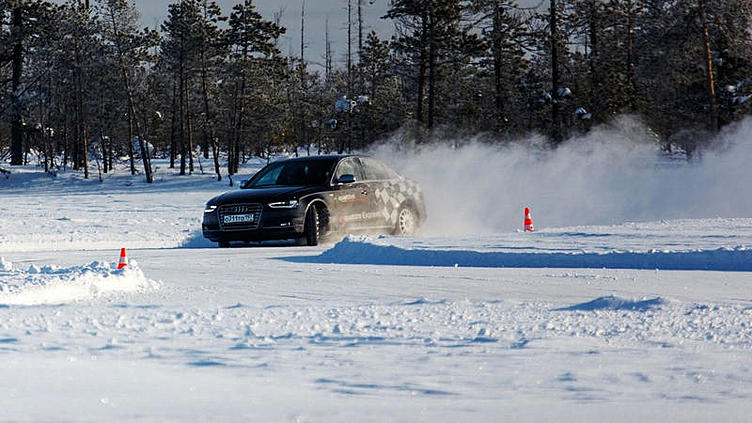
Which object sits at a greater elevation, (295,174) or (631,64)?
(631,64)

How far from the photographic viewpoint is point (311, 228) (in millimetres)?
14125

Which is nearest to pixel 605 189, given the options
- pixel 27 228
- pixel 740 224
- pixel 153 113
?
pixel 740 224

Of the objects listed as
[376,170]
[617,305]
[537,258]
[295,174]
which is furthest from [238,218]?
[617,305]

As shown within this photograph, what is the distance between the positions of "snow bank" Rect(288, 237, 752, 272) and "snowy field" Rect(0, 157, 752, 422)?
24 millimetres

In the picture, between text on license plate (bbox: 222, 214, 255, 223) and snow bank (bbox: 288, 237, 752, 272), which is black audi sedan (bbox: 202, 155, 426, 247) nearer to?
text on license plate (bbox: 222, 214, 255, 223)

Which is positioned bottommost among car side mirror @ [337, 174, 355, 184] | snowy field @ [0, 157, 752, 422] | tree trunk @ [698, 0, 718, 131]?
snowy field @ [0, 157, 752, 422]

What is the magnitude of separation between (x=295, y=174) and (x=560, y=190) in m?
11.9

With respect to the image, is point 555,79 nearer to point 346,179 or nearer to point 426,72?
point 426,72

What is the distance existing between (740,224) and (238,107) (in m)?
42.9

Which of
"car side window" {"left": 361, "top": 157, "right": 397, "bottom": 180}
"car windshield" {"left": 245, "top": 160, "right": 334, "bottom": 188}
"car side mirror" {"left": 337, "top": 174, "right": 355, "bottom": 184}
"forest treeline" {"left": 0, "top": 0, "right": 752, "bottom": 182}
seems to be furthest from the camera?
"forest treeline" {"left": 0, "top": 0, "right": 752, "bottom": 182}

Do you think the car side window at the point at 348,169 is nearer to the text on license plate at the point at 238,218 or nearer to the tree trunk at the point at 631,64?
the text on license plate at the point at 238,218

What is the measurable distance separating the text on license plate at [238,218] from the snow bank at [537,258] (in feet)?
7.77

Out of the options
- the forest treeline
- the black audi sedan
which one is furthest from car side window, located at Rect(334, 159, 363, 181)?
the forest treeline

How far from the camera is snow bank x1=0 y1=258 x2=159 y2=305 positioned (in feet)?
23.7
